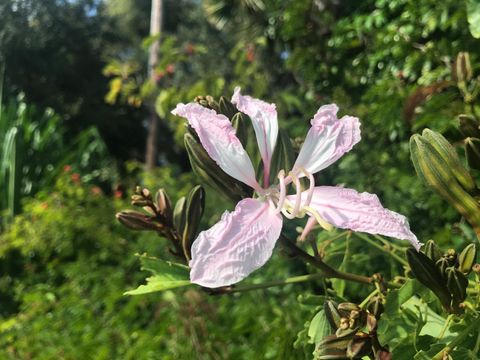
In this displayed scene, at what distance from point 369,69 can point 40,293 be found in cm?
157

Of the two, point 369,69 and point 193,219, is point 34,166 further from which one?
point 193,219

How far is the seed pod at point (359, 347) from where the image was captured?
412 millimetres

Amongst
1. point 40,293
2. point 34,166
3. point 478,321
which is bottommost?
point 34,166

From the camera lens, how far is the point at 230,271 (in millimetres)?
395

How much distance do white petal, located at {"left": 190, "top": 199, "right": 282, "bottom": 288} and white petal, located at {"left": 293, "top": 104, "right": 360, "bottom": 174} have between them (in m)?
0.07

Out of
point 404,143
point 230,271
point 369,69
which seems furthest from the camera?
point 369,69

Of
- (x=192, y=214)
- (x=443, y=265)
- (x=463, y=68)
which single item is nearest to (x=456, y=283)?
(x=443, y=265)

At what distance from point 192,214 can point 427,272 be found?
212mm

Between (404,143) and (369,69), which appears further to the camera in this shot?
(369,69)

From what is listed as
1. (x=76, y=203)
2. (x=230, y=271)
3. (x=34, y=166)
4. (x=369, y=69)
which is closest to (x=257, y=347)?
(x=230, y=271)

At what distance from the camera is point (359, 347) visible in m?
0.42

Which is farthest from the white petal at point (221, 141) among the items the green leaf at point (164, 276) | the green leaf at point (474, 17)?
the green leaf at point (474, 17)

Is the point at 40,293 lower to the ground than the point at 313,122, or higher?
lower

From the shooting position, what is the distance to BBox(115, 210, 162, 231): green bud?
0.58 metres
